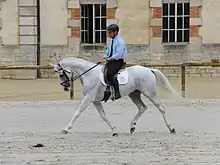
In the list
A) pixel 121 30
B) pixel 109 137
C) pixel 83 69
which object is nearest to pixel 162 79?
pixel 83 69

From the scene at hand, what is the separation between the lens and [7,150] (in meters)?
9.11

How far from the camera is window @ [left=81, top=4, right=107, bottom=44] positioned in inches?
938

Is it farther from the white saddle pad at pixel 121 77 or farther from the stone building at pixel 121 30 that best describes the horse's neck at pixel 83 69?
the stone building at pixel 121 30

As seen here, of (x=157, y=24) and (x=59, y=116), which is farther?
(x=157, y=24)

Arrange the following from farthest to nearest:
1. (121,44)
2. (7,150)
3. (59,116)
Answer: (59,116) < (121,44) < (7,150)

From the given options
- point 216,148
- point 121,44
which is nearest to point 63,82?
point 121,44

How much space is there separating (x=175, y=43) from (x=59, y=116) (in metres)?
11.2

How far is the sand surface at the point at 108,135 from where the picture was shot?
847 cm

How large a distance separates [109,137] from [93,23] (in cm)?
1391

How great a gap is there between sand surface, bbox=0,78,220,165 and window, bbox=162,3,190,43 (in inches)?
272

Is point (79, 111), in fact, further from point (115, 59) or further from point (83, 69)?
point (115, 59)

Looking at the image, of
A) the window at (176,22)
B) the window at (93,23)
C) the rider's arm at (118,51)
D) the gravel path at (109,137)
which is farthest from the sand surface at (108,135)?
the window at (93,23)

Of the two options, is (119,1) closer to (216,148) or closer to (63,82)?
(63,82)

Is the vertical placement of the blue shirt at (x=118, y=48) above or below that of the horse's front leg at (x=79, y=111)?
above
